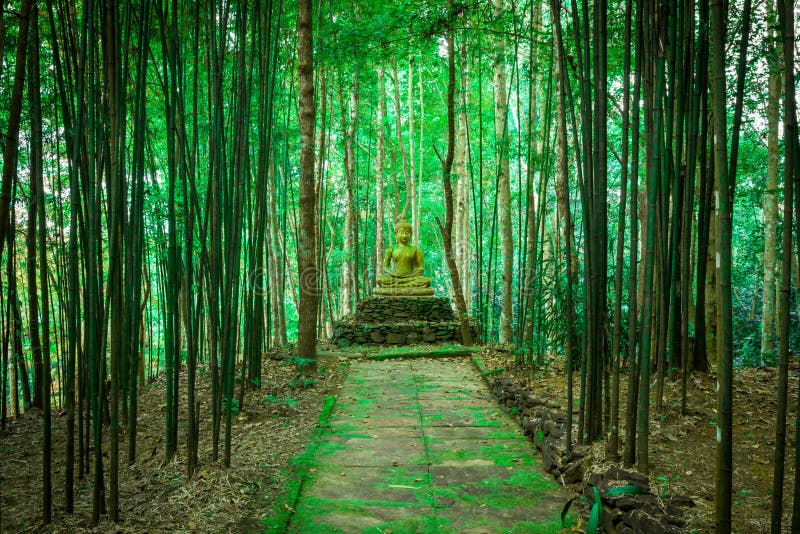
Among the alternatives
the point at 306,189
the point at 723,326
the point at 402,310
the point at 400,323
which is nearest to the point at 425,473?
the point at 723,326

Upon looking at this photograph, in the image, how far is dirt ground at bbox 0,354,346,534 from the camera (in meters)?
2.26

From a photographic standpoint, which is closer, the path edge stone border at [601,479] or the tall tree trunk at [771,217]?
the path edge stone border at [601,479]

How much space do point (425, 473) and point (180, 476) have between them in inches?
48.5

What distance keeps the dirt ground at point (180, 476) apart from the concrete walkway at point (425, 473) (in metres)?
0.21

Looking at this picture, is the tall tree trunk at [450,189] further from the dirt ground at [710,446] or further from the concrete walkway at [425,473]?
the dirt ground at [710,446]

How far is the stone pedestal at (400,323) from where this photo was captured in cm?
809

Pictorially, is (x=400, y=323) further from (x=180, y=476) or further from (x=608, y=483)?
(x=608, y=483)

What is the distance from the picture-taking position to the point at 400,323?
8.39 metres

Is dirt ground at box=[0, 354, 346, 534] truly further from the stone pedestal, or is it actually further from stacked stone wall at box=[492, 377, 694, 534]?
the stone pedestal

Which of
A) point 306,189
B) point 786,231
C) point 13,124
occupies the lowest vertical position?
point 786,231

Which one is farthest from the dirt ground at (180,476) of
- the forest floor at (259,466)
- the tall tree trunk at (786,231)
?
the tall tree trunk at (786,231)

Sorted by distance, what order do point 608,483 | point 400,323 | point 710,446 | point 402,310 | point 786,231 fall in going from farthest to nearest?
point 402,310 < point 400,323 < point 710,446 < point 608,483 < point 786,231

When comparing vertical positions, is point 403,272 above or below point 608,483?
above

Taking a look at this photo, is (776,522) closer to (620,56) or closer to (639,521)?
(639,521)
